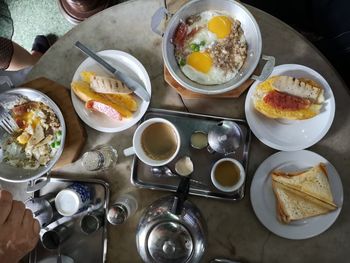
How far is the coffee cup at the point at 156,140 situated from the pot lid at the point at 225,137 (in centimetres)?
15

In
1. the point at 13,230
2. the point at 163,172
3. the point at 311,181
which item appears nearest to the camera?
the point at 13,230

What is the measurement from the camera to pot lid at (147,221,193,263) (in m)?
1.51

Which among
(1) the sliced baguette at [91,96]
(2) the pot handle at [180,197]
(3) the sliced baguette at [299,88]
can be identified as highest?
(3) the sliced baguette at [299,88]

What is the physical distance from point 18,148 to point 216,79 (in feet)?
2.99

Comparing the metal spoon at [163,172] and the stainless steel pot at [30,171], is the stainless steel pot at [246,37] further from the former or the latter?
the stainless steel pot at [30,171]

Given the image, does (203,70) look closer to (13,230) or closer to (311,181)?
(311,181)

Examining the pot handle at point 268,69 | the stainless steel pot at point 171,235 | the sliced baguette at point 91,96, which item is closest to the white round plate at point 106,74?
the sliced baguette at point 91,96

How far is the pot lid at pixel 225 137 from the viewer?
1.61m

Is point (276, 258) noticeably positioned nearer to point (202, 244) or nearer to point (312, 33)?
point (202, 244)

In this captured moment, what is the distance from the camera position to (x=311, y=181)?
1.56 m

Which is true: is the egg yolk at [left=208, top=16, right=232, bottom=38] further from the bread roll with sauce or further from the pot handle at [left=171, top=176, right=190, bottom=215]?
the pot handle at [left=171, top=176, right=190, bottom=215]

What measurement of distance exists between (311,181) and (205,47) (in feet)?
2.33

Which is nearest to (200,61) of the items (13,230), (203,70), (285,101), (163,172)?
(203,70)

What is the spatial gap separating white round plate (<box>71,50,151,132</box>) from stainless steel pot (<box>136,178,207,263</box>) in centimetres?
37
